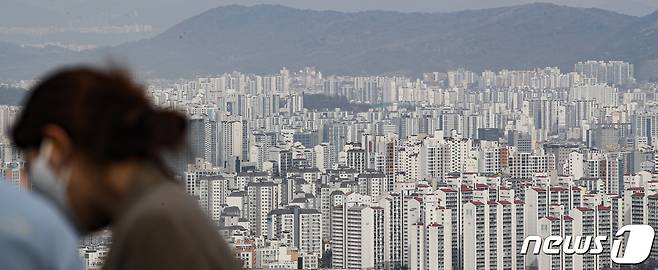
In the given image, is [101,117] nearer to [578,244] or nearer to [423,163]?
[578,244]

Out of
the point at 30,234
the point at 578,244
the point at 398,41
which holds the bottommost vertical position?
the point at 578,244

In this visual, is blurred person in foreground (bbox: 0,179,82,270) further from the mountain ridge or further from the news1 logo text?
the mountain ridge

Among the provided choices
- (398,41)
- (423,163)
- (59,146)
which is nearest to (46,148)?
(59,146)

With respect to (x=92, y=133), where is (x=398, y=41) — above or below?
above

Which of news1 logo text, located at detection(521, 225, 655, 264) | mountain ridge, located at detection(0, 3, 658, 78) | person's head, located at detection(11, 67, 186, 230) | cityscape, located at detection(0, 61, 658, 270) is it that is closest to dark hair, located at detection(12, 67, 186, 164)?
person's head, located at detection(11, 67, 186, 230)

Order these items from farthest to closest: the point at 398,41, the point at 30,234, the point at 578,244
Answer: the point at 398,41
the point at 578,244
the point at 30,234

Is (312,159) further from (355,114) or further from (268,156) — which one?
(355,114)

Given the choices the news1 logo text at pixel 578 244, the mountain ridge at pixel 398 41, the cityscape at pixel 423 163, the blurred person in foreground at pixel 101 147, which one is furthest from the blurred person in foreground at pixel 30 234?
the mountain ridge at pixel 398 41
